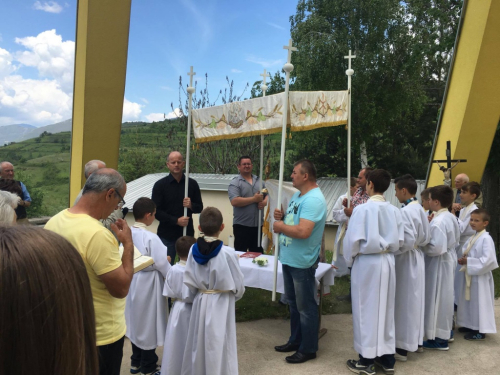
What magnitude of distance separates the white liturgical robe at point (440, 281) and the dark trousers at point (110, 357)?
11.5ft

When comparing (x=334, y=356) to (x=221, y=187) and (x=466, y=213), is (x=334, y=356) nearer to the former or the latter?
(x=466, y=213)

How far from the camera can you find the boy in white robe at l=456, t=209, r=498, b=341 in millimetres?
4953

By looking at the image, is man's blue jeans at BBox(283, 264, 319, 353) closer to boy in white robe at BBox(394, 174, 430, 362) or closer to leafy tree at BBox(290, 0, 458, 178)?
boy in white robe at BBox(394, 174, 430, 362)

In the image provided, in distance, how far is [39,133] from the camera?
23.2m

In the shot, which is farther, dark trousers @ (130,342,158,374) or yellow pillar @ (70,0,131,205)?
yellow pillar @ (70,0,131,205)

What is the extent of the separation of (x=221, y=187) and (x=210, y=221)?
8169mm

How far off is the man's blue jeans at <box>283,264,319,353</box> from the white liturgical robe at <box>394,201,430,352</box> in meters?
0.93

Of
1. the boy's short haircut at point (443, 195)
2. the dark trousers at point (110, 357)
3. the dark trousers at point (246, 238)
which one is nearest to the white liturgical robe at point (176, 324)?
the dark trousers at point (110, 357)

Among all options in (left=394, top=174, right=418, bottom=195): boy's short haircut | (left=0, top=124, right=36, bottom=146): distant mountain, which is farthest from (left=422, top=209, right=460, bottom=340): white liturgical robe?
(left=0, top=124, right=36, bottom=146): distant mountain

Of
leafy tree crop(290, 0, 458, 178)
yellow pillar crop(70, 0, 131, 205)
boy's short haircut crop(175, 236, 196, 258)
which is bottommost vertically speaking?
boy's short haircut crop(175, 236, 196, 258)

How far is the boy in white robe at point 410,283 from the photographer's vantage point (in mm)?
4262

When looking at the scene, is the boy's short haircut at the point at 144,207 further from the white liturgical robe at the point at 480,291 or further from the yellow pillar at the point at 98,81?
the white liturgical robe at the point at 480,291

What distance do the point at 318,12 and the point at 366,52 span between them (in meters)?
2.83

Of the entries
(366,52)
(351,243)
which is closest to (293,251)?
(351,243)
